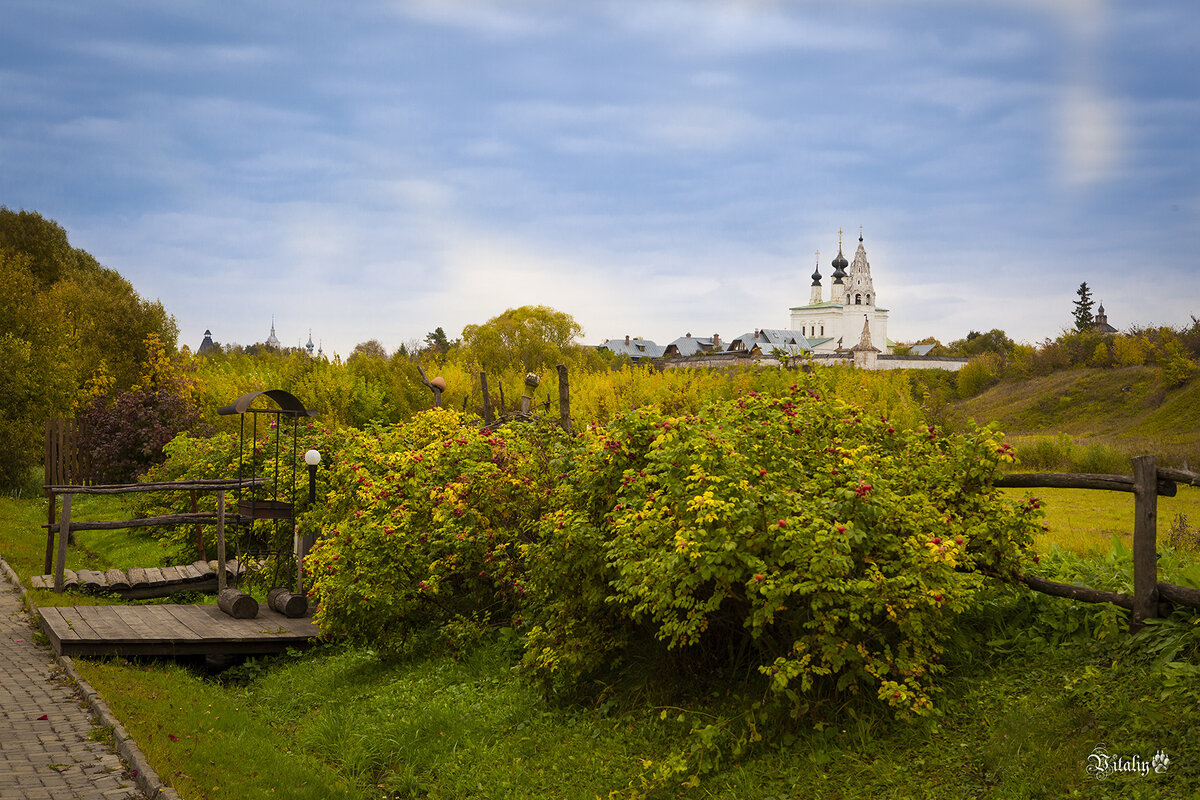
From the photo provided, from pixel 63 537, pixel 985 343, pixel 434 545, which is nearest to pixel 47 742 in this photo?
pixel 434 545

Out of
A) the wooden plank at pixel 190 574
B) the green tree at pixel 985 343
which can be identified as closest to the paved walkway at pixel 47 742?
the wooden plank at pixel 190 574

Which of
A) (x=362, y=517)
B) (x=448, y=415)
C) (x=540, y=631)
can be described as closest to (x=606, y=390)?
(x=448, y=415)

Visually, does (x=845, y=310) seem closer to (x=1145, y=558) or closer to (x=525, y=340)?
(x=525, y=340)

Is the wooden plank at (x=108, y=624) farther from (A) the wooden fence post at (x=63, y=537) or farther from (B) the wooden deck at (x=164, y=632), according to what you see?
(A) the wooden fence post at (x=63, y=537)

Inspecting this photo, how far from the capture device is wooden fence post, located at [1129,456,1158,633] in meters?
5.64

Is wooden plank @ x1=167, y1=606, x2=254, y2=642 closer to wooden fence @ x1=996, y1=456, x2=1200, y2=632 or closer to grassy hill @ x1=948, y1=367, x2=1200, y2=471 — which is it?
wooden fence @ x1=996, y1=456, x2=1200, y2=632

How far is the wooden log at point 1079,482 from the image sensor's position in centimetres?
595

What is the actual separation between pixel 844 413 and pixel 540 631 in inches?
117

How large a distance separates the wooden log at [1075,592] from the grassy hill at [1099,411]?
81.4 ft

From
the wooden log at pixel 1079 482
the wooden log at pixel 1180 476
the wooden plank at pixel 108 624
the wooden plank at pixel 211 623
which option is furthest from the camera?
the wooden plank at pixel 211 623

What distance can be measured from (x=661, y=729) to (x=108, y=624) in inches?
241

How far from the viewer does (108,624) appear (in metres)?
9.11

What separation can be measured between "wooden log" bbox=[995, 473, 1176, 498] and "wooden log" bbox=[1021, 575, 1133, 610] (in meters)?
0.67

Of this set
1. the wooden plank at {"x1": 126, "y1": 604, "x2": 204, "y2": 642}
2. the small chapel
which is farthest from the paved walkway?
the small chapel
